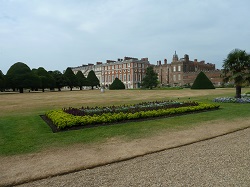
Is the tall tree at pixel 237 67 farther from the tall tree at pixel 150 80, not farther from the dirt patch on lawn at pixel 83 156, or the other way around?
the tall tree at pixel 150 80

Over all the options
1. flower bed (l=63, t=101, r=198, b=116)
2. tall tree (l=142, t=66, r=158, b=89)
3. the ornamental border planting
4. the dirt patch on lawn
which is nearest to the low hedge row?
the ornamental border planting

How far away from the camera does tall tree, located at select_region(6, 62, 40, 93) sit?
1610 inches

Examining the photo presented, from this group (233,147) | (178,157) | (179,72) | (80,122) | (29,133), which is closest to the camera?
(178,157)

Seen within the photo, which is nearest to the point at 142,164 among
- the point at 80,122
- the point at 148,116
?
the point at 80,122

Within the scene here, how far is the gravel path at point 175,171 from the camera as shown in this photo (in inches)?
135

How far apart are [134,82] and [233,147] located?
74.8 meters

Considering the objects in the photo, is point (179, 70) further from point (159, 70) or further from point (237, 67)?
point (237, 67)

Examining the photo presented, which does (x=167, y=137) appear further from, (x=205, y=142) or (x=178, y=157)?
(x=178, y=157)

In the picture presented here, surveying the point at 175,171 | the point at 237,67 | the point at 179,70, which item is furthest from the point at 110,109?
the point at 179,70

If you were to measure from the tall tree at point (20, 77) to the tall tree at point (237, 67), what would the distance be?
36104 mm

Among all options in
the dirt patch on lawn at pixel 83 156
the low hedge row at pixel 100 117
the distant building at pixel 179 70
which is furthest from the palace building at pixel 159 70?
the dirt patch on lawn at pixel 83 156

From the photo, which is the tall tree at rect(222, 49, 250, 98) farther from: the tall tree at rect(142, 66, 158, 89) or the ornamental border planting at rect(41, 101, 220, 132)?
the tall tree at rect(142, 66, 158, 89)

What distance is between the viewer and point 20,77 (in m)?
40.9

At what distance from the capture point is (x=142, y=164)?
4.19 metres
